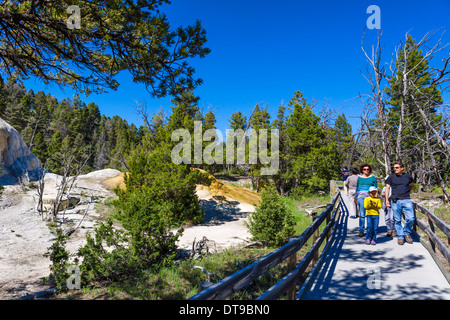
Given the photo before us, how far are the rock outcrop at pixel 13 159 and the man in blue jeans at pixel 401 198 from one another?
19864mm

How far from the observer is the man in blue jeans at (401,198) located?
590 cm

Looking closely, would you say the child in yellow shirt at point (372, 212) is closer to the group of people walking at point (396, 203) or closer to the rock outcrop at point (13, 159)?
the group of people walking at point (396, 203)

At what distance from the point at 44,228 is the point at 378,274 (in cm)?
1411

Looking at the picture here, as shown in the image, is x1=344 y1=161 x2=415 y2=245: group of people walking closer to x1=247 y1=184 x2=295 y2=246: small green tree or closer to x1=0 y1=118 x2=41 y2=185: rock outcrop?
x1=247 y1=184 x2=295 y2=246: small green tree

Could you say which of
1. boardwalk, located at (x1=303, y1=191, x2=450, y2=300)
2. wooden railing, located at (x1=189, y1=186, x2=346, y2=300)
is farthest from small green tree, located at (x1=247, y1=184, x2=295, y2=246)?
wooden railing, located at (x1=189, y1=186, x2=346, y2=300)

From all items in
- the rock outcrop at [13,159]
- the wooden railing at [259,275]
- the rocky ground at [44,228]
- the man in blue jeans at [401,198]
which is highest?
the rock outcrop at [13,159]

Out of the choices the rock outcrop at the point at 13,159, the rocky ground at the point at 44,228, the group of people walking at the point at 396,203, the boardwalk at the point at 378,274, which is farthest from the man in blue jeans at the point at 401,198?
the rock outcrop at the point at 13,159

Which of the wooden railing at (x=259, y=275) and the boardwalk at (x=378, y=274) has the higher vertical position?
the wooden railing at (x=259, y=275)

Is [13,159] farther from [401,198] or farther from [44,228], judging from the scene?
[401,198]

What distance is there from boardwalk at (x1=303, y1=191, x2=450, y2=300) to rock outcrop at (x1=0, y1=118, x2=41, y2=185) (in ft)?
62.3

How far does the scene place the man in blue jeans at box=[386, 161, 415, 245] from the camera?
19.4 feet

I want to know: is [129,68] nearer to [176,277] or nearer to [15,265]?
[176,277]

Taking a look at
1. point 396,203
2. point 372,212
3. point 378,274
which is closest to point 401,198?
point 396,203
